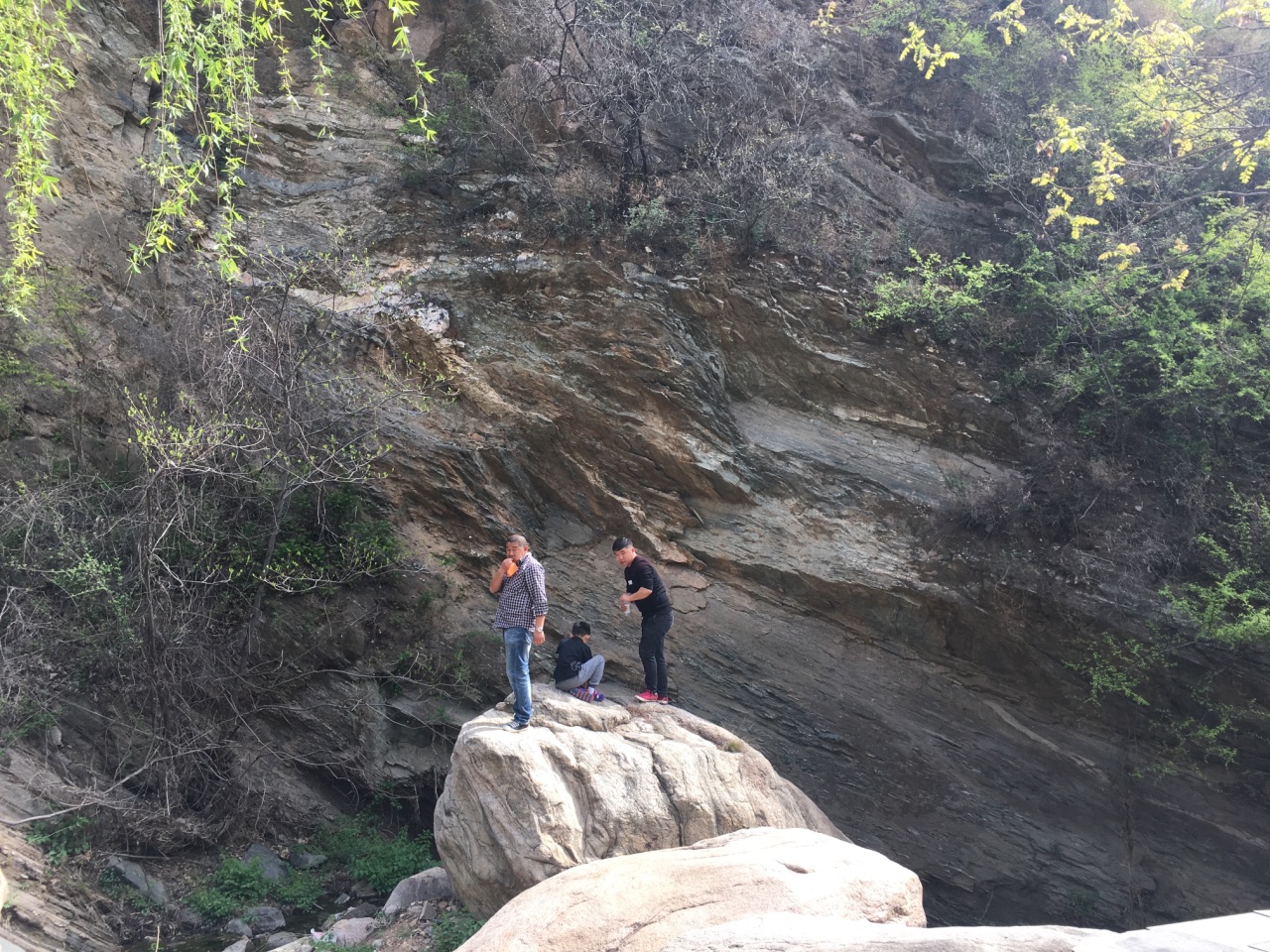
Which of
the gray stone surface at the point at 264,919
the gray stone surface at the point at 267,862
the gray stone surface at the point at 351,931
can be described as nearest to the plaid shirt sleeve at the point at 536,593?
the gray stone surface at the point at 351,931

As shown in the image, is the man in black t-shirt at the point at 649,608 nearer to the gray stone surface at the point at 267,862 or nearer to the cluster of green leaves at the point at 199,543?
the cluster of green leaves at the point at 199,543

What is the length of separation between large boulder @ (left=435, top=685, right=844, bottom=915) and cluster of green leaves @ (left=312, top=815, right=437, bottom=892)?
170 centimetres

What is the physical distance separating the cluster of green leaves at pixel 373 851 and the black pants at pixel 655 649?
2.99 meters

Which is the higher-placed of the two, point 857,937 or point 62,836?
point 857,937

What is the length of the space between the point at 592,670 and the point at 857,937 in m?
4.55

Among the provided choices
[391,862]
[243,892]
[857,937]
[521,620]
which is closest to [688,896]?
[857,937]

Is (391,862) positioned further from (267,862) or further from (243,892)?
(243,892)

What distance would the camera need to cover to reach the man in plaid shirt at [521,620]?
663 centimetres

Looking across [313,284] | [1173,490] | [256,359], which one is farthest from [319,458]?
[1173,490]

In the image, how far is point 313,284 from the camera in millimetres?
9711

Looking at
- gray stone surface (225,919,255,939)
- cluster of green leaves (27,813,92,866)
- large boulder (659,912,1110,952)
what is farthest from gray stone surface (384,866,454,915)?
large boulder (659,912,1110,952)

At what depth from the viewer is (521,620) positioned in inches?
261

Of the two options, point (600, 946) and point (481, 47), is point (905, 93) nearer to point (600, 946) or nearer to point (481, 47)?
point (481, 47)

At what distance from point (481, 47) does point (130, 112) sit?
467cm
